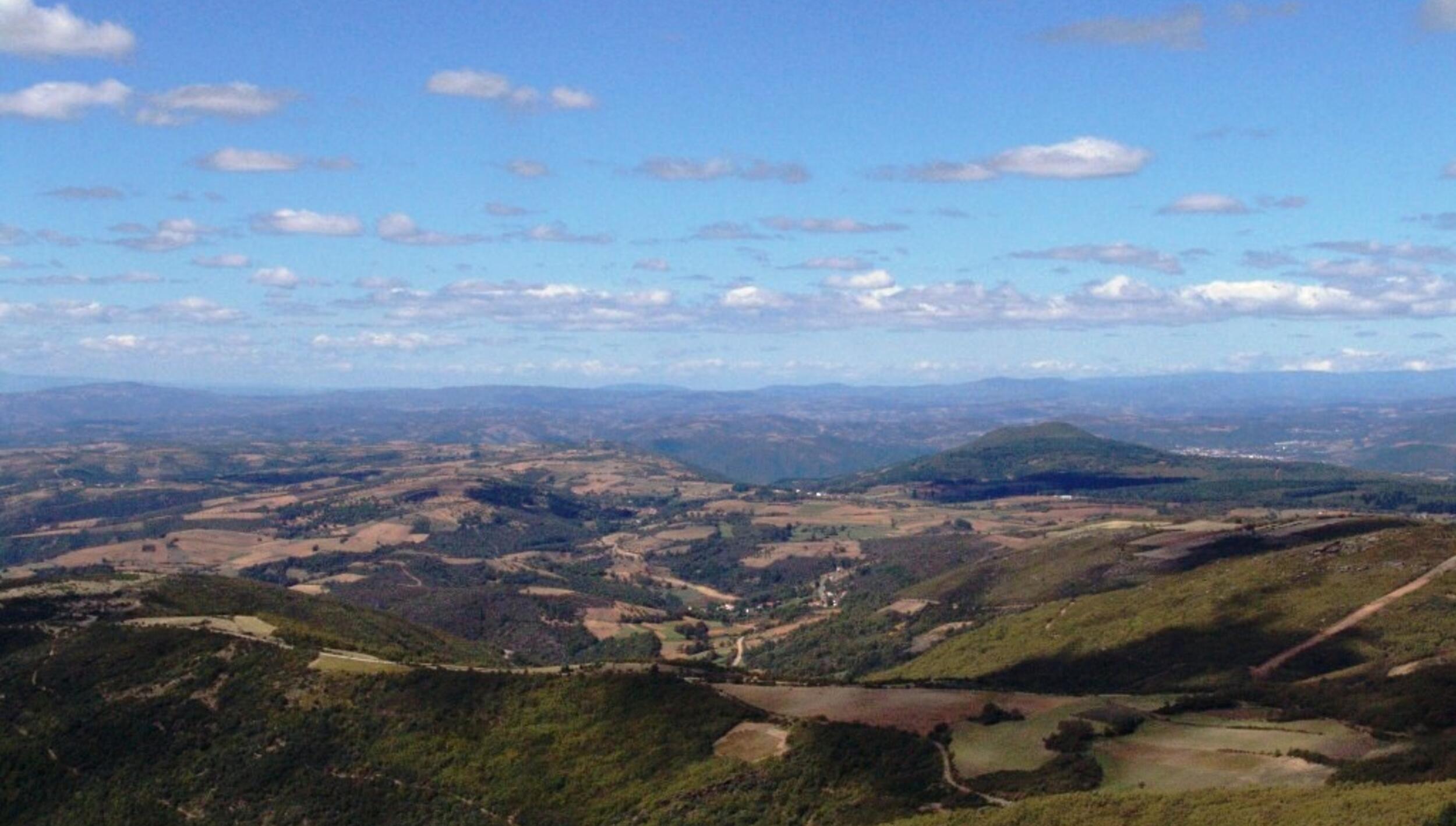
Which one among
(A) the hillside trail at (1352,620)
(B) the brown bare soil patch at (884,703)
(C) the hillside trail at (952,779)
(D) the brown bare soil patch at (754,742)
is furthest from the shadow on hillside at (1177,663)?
(D) the brown bare soil patch at (754,742)

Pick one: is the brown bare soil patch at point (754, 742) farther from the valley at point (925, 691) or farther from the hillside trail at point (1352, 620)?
the hillside trail at point (1352, 620)

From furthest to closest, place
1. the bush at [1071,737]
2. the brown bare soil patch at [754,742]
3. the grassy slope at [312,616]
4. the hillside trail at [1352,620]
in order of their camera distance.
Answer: the grassy slope at [312,616]
the hillside trail at [1352,620]
the brown bare soil patch at [754,742]
the bush at [1071,737]

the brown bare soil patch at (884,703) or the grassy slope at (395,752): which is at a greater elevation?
the brown bare soil patch at (884,703)

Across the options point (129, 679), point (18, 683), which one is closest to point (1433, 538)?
point (129, 679)

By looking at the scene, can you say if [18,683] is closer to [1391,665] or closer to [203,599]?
[203,599]

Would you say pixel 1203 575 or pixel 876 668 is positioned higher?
pixel 1203 575

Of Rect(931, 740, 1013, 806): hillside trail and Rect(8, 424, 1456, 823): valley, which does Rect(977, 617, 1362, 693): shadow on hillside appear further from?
Rect(931, 740, 1013, 806): hillside trail

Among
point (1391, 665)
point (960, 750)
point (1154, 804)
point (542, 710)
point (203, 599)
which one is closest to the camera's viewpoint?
point (1154, 804)
